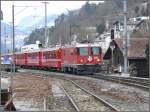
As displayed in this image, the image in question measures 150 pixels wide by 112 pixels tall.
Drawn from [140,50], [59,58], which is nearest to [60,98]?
[59,58]

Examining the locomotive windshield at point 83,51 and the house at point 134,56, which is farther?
the house at point 134,56

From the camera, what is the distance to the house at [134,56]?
51816mm

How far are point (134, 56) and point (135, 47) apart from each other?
4271 millimetres

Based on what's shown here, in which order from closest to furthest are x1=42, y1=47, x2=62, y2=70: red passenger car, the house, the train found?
the train, x1=42, y1=47, x2=62, y2=70: red passenger car, the house

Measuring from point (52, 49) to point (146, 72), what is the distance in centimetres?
1077

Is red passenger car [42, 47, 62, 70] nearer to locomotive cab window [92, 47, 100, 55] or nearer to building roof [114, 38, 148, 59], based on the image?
locomotive cab window [92, 47, 100, 55]

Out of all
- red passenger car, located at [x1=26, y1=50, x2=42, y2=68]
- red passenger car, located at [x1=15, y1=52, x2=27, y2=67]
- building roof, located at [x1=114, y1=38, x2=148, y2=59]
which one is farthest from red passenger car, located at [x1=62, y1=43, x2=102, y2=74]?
red passenger car, located at [x1=15, y1=52, x2=27, y2=67]

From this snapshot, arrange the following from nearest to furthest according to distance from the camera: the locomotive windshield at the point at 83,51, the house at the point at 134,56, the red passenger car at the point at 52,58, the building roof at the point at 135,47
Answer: the locomotive windshield at the point at 83,51
the red passenger car at the point at 52,58
the house at the point at 134,56
the building roof at the point at 135,47

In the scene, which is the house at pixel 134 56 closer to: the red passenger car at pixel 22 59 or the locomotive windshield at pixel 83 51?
the locomotive windshield at pixel 83 51

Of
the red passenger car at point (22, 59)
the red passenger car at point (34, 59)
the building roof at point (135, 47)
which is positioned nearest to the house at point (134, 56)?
the building roof at point (135, 47)

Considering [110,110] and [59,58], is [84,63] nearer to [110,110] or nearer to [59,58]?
[59,58]

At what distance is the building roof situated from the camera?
58875 millimetres

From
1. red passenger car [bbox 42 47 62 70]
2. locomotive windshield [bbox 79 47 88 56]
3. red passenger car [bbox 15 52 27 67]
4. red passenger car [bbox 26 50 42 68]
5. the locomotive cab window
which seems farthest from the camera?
red passenger car [bbox 15 52 27 67]

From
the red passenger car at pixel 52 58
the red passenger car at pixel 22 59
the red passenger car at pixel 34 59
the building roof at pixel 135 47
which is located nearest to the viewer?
the red passenger car at pixel 52 58
